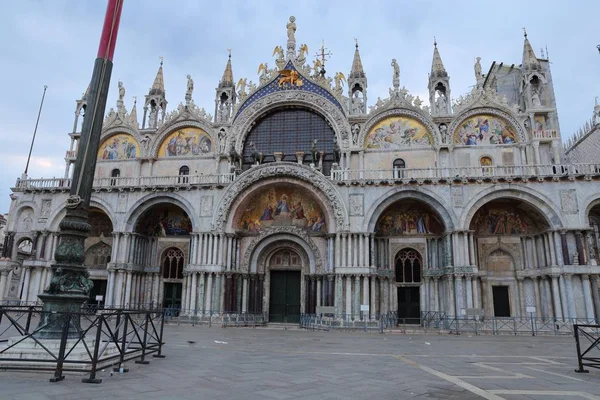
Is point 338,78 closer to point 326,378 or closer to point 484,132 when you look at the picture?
point 484,132

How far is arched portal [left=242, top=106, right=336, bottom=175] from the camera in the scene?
29922 millimetres

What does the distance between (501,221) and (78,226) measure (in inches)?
959

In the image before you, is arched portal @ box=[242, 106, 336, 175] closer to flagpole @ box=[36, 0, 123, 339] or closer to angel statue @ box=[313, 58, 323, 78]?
angel statue @ box=[313, 58, 323, 78]

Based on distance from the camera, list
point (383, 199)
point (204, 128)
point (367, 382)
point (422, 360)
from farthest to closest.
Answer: point (204, 128), point (383, 199), point (422, 360), point (367, 382)

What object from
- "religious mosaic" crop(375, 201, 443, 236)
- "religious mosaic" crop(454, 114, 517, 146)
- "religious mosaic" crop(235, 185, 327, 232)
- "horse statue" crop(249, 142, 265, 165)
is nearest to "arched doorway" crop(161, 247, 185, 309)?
"religious mosaic" crop(235, 185, 327, 232)

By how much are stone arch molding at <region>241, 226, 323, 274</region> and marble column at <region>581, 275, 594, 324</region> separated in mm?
14609

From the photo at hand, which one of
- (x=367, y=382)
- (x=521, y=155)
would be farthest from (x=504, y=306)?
(x=367, y=382)

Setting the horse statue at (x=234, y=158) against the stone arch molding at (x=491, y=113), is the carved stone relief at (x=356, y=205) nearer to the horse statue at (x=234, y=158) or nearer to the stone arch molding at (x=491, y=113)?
the stone arch molding at (x=491, y=113)

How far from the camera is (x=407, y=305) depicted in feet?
87.1

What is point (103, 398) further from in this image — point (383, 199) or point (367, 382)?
point (383, 199)

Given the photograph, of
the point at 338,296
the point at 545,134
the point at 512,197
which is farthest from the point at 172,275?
the point at 545,134

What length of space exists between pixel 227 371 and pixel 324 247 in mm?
18280

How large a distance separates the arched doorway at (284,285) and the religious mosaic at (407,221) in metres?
6.09

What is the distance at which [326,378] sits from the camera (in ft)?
27.0
